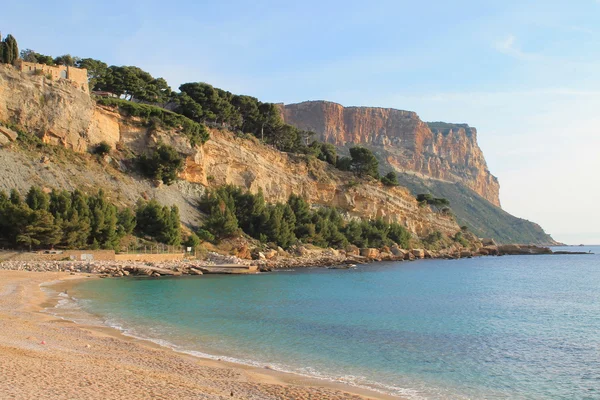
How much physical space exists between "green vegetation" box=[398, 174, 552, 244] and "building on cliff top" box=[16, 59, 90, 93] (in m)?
101

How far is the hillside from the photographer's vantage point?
154250mm

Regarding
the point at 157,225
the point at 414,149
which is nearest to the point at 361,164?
the point at 157,225

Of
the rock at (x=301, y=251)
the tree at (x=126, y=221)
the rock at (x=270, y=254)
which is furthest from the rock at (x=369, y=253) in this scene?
the tree at (x=126, y=221)

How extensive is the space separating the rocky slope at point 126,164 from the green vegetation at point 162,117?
80cm

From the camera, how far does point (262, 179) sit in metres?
59.9

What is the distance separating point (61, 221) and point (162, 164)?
16677mm

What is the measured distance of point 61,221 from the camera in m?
33.1

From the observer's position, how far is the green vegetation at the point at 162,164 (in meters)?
48.6

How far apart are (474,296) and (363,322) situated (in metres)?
12.1

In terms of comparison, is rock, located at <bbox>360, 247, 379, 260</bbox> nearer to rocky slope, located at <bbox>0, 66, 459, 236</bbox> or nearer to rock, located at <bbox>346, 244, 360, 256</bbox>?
rock, located at <bbox>346, 244, 360, 256</bbox>

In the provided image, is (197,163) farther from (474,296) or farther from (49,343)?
(49,343)

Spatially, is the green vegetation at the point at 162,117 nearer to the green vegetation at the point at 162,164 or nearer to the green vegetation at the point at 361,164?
the green vegetation at the point at 162,164

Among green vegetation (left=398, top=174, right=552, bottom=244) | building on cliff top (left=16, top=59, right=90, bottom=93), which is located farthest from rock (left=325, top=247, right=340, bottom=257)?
green vegetation (left=398, top=174, right=552, bottom=244)

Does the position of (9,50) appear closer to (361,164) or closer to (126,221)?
(126,221)
